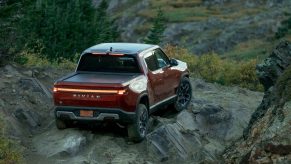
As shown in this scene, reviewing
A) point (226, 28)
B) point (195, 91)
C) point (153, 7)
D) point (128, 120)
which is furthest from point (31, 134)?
point (153, 7)

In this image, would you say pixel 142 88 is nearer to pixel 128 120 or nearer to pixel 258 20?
pixel 128 120

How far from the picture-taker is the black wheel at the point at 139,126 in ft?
42.7

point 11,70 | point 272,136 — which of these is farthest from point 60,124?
point 272,136

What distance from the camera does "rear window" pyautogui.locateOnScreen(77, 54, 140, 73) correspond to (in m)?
13.6

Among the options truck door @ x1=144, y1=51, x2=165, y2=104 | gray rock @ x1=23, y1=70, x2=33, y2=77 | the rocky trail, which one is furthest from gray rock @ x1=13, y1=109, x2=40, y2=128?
gray rock @ x1=23, y1=70, x2=33, y2=77

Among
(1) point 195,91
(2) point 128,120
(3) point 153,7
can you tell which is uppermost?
(2) point 128,120

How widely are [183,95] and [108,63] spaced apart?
3061mm

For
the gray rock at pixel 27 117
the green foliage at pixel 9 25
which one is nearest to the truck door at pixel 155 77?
the gray rock at pixel 27 117

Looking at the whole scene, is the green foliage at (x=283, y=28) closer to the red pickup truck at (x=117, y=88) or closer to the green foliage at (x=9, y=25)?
the green foliage at (x=9, y=25)

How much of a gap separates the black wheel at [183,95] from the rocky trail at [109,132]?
0.21m

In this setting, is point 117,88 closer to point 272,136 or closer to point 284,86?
point 284,86

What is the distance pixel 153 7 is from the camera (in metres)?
94.6

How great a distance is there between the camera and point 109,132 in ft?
46.1

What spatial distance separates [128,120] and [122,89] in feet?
2.36
